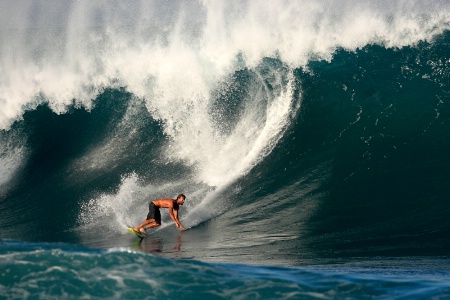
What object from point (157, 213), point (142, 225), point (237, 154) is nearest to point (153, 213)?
point (157, 213)

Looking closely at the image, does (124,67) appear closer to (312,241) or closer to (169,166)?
(169,166)

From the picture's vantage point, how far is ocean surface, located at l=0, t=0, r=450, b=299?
7.32 metres

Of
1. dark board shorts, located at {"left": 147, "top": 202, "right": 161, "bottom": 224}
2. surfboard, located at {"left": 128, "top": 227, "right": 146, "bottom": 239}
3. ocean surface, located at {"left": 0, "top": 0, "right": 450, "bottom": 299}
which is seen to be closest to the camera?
ocean surface, located at {"left": 0, "top": 0, "right": 450, "bottom": 299}

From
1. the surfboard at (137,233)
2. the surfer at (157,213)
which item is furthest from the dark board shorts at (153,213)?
the surfboard at (137,233)

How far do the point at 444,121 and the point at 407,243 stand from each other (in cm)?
477

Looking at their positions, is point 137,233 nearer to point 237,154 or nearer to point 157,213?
point 157,213

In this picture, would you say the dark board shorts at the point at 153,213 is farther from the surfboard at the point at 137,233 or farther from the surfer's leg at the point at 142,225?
the surfboard at the point at 137,233

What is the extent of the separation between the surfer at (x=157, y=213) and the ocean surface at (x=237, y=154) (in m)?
0.30

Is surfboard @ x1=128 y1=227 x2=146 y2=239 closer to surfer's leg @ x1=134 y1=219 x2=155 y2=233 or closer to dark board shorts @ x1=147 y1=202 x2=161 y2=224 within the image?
surfer's leg @ x1=134 y1=219 x2=155 y2=233

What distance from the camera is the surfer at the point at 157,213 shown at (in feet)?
35.8

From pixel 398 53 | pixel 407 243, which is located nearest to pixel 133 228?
pixel 407 243

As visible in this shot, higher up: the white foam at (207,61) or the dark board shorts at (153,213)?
the white foam at (207,61)

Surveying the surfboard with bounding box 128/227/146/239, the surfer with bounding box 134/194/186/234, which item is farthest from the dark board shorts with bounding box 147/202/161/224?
the surfboard with bounding box 128/227/146/239

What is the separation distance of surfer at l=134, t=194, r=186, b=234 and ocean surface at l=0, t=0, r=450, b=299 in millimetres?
304
